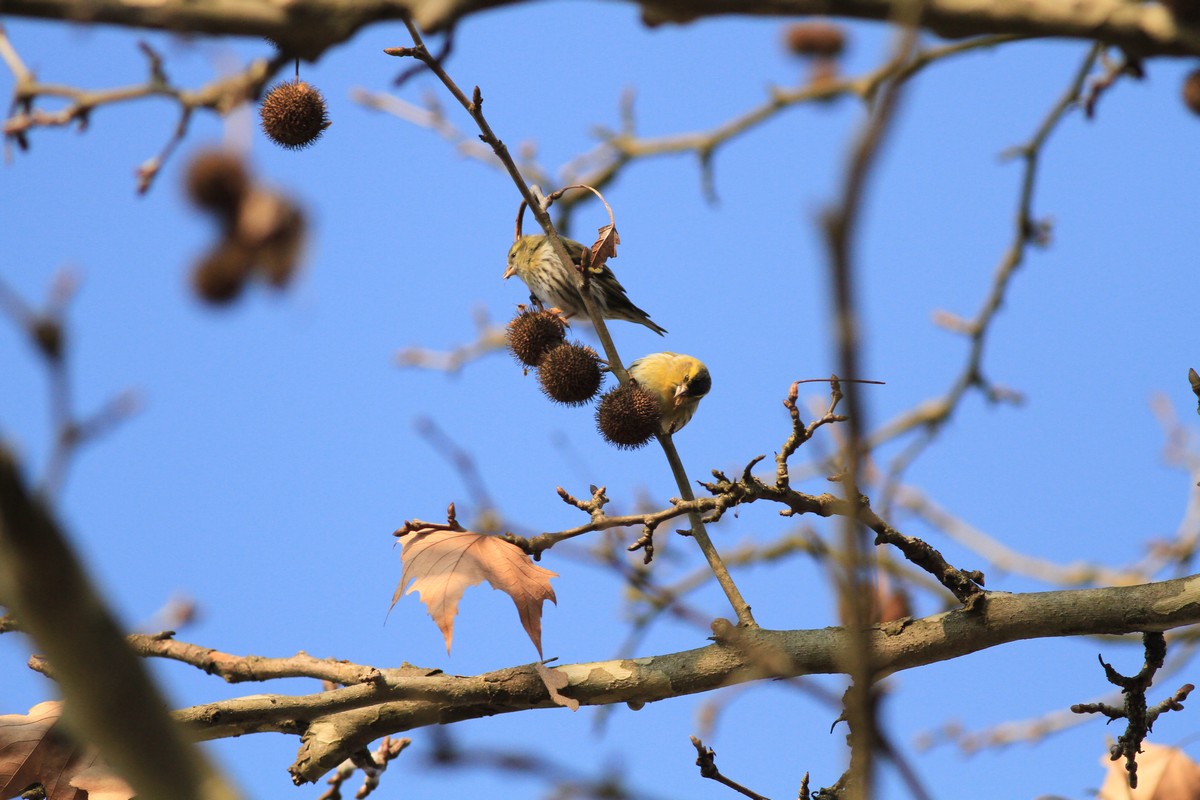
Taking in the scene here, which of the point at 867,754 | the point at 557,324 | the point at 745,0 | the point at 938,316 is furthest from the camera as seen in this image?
the point at 938,316

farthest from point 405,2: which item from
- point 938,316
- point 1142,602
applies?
point 938,316

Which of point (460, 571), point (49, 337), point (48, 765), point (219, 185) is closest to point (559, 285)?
point (460, 571)

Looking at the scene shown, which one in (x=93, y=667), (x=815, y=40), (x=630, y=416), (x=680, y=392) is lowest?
(x=93, y=667)

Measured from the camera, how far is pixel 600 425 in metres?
3.44

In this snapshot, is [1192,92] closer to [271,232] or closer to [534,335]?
[534,335]

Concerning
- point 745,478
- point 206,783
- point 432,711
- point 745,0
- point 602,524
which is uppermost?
point 745,0

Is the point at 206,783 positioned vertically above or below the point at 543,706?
below

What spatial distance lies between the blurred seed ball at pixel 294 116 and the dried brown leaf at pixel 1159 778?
2939 millimetres

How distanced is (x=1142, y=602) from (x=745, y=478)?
1.06m

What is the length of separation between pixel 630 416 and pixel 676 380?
2299mm

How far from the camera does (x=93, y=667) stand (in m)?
0.98

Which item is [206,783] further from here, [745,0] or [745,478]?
[745,478]

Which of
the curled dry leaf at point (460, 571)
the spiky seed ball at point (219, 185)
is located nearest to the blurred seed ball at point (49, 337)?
the spiky seed ball at point (219, 185)

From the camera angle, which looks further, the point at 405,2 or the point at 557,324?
the point at 557,324
